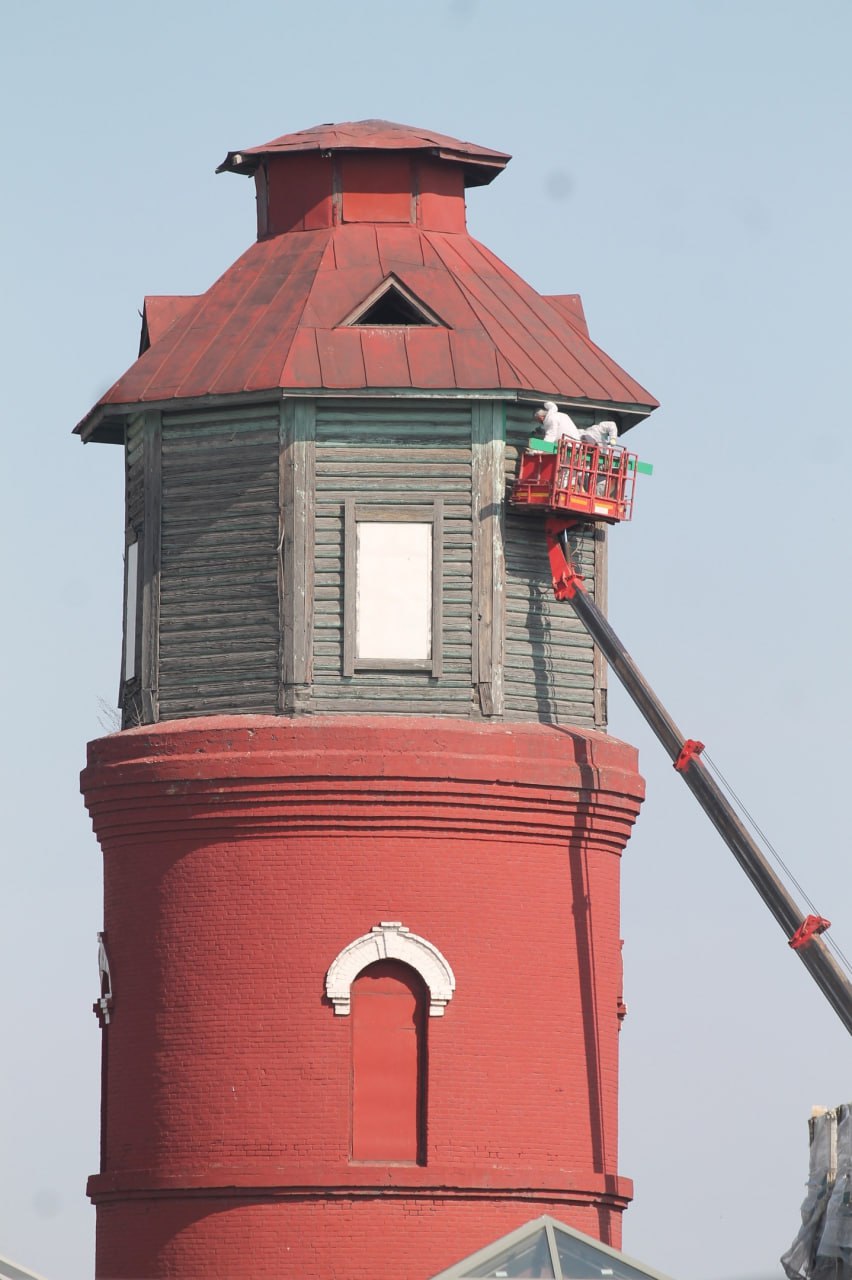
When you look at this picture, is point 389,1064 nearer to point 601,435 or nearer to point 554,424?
point 554,424

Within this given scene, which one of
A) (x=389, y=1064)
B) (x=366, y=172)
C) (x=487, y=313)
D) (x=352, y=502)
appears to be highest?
(x=366, y=172)

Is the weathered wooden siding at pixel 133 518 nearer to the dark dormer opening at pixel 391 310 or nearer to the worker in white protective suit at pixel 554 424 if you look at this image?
the dark dormer opening at pixel 391 310

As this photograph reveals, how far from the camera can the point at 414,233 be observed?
121 feet

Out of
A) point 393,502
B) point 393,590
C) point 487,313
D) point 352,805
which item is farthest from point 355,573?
point 487,313

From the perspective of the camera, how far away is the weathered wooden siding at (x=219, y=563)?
34.7 meters

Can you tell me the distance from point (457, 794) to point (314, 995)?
253 cm

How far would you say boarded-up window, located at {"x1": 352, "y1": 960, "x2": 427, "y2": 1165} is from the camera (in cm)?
3353

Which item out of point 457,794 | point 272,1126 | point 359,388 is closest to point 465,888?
point 457,794

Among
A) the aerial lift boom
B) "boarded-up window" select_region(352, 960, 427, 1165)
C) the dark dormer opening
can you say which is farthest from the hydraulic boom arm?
"boarded-up window" select_region(352, 960, 427, 1165)

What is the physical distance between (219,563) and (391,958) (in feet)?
15.3

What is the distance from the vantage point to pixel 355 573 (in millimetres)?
34625

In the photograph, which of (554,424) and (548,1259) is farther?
(554,424)

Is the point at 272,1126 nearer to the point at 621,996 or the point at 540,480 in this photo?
the point at 621,996

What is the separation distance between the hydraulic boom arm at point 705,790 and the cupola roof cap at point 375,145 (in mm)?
4502
